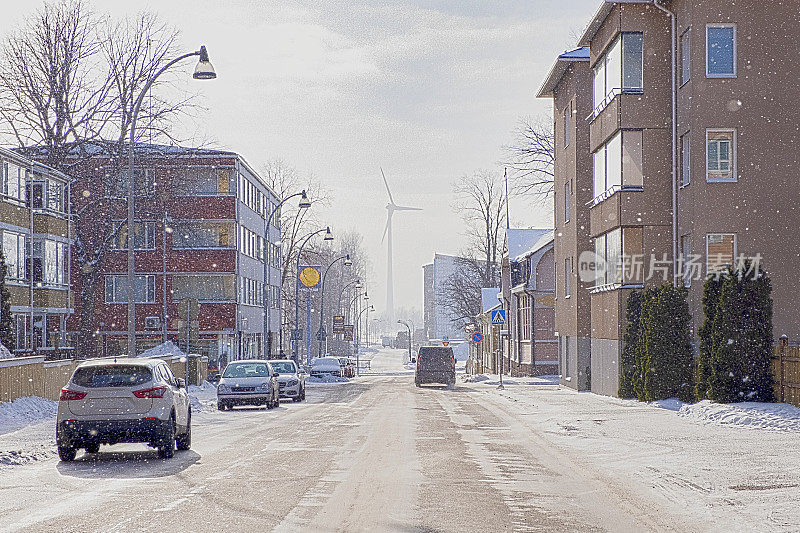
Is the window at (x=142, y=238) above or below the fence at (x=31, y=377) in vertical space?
above

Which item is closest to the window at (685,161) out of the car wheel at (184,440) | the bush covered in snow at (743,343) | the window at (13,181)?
the bush covered in snow at (743,343)

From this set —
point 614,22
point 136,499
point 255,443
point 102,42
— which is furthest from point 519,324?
point 136,499

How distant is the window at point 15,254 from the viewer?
145ft

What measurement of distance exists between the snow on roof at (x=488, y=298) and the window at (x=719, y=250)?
5612cm

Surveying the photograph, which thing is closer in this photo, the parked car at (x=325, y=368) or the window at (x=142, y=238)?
the parked car at (x=325, y=368)

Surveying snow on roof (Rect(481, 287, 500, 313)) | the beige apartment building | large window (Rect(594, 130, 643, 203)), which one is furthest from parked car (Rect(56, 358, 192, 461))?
snow on roof (Rect(481, 287, 500, 313))

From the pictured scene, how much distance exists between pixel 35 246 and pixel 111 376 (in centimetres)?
3433

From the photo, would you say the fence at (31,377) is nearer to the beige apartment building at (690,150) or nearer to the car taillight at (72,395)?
the car taillight at (72,395)

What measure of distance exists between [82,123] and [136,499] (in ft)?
129

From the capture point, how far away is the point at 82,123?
4791 cm

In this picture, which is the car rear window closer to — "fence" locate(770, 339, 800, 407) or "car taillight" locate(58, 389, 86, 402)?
"car taillight" locate(58, 389, 86, 402)

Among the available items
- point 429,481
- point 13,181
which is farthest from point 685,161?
point 13,181

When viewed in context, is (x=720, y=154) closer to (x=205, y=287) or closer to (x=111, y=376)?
(x=111, y=376)

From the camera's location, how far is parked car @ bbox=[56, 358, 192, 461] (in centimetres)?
1576
